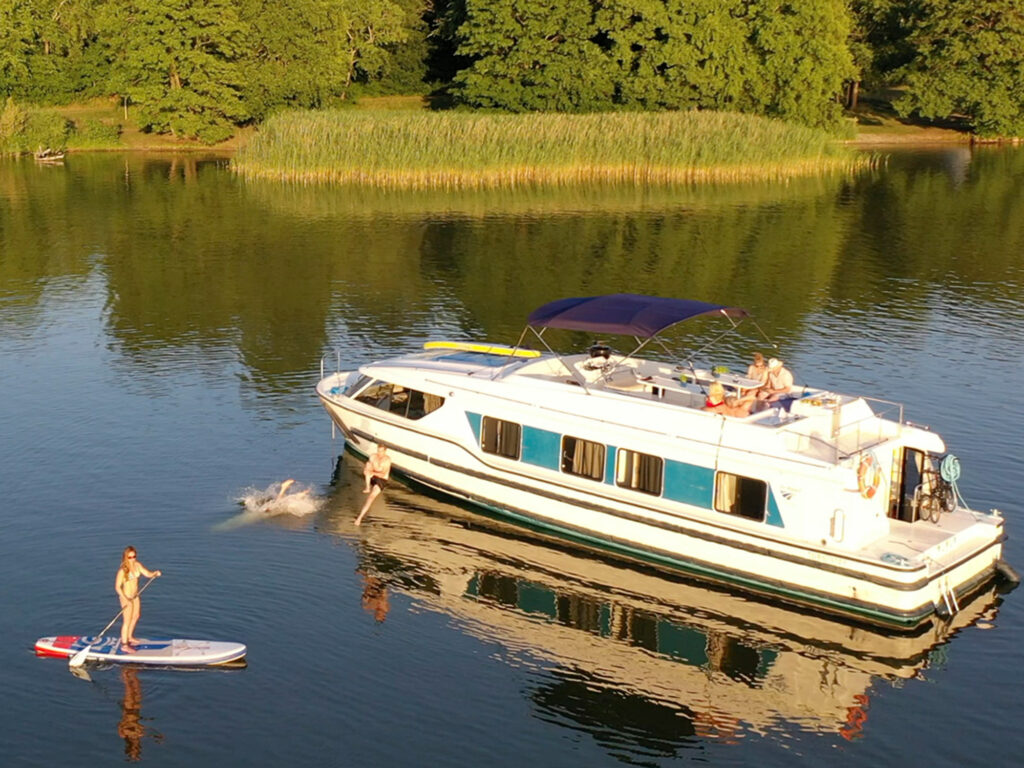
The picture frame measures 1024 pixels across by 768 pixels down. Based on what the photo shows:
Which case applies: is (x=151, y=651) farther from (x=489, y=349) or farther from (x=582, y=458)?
(x=489, y=349)

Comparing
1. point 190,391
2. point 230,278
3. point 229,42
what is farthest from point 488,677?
point 229,42

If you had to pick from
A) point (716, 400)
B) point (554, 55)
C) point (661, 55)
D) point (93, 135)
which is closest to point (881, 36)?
point (661, 55)

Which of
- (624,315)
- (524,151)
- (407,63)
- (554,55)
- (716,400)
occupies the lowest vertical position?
(716,400)

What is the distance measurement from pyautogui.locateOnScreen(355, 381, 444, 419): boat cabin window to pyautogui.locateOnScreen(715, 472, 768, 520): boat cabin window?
6861mm

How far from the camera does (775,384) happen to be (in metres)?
26.4

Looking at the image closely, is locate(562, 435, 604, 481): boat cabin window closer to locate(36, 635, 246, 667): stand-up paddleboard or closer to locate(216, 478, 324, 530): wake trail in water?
locate(216, 478, 324, 530): wake trail in water

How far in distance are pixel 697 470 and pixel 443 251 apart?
32198 mm

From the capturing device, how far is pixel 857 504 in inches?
908

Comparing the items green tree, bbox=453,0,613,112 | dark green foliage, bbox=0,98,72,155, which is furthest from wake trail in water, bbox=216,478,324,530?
dark green foliage, bbox=0,98,72,155

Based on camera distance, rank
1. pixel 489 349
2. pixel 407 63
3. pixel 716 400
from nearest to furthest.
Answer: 1. pixel 716 400
2. pixel 489 349
3. pixel 407 63

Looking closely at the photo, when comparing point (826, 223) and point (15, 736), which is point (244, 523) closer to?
point (15, 736)

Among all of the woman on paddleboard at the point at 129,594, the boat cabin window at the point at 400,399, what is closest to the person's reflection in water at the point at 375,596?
the woman on paddleboard at the point at 129,594

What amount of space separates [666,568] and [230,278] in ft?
98.8

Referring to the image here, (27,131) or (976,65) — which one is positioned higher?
(976,65)
